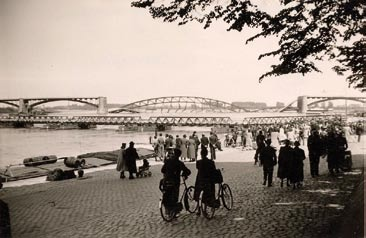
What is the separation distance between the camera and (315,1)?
8.14m

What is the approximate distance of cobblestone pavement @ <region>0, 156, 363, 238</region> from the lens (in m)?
7.43

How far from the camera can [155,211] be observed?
29.9 feet

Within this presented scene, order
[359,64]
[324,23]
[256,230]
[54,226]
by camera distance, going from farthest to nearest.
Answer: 1. [359,64]
2. [324,23]
3. [54,226]
4. [256,230]

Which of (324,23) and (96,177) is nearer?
(324,23)

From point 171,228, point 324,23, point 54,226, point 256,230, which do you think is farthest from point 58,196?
point 324,23

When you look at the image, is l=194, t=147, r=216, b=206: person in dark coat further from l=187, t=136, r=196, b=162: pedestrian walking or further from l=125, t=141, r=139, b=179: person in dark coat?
l=187, t=136, r=196, b=162: pedestrian walking

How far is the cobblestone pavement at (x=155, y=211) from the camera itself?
743cm

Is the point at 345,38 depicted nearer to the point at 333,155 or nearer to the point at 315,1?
the point at 315,1

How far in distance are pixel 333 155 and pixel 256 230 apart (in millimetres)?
7966

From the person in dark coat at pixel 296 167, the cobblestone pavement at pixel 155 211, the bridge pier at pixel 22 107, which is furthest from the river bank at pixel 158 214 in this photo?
the bridge pier at pixel 22 107

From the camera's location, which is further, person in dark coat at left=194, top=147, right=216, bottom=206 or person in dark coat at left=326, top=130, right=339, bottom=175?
person in dark coat at left=326, top=130, right=339, bottom=175

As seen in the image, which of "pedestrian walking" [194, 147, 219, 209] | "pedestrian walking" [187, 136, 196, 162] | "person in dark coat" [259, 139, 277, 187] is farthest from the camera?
"pedestrian walking" [187, 136, 196, 162]

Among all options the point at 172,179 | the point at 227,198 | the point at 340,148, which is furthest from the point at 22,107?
the point at 172,179

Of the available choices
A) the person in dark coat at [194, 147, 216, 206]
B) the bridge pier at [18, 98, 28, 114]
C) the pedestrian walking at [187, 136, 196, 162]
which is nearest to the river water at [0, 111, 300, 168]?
the pedestrian walking at [187, 136, 196, 162]
